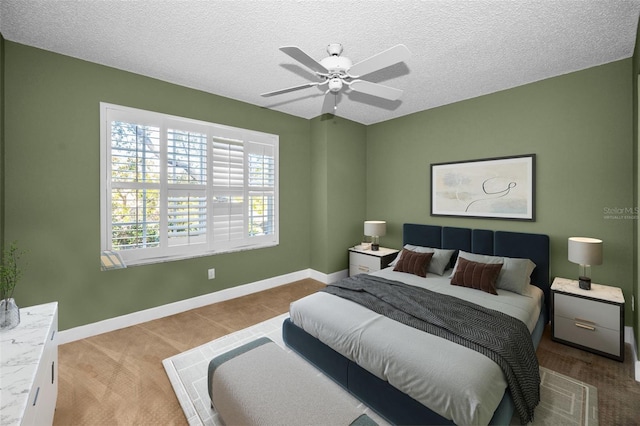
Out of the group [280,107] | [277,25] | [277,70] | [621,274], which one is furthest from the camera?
[280,107]

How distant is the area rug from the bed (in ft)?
0.77

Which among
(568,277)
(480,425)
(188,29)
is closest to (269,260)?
(188,29)

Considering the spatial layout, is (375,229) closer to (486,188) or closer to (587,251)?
(486,188)

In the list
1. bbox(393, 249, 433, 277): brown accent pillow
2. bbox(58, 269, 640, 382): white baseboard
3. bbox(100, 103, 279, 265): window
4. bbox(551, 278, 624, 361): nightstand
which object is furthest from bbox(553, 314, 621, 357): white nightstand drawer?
bbox(100, 103, 279, 265): window

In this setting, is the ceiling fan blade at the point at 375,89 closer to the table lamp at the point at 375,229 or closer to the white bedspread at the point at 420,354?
the white bedspread at the point at 420,354

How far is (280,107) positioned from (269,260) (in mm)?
2336

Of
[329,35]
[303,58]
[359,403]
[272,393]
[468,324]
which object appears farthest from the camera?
[329,35]

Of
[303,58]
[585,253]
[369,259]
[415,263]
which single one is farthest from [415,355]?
[369,259]

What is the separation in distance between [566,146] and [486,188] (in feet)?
2.87

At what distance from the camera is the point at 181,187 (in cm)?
337

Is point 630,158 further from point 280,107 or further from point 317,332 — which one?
point 280,107

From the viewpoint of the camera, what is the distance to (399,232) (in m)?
4.57

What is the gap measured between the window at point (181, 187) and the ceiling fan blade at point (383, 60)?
2.29 metres

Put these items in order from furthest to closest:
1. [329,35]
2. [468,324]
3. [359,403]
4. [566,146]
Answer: [566,146] < [329,35] < [468,324] < [359,403]
